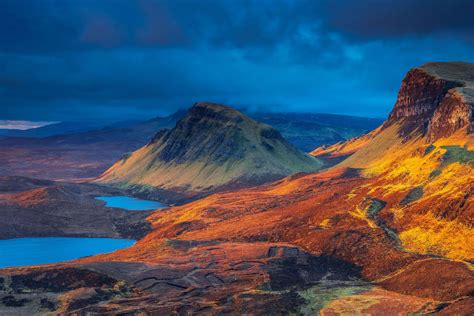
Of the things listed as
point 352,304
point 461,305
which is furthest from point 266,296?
Result: point 461,305

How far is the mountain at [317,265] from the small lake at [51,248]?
34.6 metres

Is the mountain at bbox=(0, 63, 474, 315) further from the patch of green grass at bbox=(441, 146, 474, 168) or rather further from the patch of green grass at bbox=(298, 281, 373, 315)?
the patch of green grass at bbox=(441, 146, 474, 168)

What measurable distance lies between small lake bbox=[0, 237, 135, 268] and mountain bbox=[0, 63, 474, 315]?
3461 cm

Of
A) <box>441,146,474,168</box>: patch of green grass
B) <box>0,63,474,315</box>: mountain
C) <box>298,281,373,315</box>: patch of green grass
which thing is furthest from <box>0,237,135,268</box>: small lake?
<box>441,146,474,168</box>: patch of green grass

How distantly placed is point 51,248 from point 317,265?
104238mm

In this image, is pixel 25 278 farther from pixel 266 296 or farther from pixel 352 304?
pixel 352 304

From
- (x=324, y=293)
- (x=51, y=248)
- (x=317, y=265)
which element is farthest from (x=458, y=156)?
(x=51, y=248)

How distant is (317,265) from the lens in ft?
348

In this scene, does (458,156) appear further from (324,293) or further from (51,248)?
(51,248)

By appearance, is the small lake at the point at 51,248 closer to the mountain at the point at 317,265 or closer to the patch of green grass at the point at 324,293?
the mountain at the point at 317,265

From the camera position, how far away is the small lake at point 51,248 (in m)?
154

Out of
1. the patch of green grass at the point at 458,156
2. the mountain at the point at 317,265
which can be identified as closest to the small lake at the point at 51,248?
the mountain at the point at 317,265

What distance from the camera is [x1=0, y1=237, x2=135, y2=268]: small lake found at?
504ft

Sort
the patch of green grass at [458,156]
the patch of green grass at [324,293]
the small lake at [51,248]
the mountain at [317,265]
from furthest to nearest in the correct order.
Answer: the small lake at [51,248] < the patch of green grass at [458,156] < the mountain at [317,265] < the patch of green grass at [324,293]
